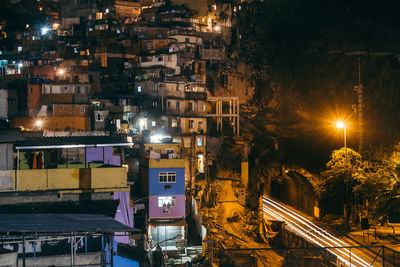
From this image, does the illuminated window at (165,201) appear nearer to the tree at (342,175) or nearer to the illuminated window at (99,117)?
the tree at (342,175)

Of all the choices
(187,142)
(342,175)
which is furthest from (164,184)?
(187,142)

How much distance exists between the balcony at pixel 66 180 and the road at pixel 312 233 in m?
9.81

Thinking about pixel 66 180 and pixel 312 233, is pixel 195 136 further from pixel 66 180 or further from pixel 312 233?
pixel 66 180

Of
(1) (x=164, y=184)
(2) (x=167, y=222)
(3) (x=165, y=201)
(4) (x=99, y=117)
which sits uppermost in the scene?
(4) (x=99, y=117)

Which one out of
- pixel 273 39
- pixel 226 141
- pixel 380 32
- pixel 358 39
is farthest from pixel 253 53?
pixel 380 32

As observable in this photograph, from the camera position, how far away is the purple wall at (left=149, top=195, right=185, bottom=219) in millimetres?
23062

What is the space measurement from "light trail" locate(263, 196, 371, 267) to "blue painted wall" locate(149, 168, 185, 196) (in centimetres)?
800

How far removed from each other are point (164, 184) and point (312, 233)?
32.1ft

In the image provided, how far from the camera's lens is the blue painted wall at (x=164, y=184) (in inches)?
914

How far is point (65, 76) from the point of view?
35.9 metres

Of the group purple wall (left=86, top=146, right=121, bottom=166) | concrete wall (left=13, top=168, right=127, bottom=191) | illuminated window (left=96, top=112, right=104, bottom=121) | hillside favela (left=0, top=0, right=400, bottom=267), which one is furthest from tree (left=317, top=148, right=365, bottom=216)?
illuminated window (left=96, top=112, right=104, bottom=121)

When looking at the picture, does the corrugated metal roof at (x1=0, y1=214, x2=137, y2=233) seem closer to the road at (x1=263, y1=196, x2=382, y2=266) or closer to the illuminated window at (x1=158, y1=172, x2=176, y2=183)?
the road at (x1=263, y1=196, x2=382, y2=266)

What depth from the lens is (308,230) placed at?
91.3 ft

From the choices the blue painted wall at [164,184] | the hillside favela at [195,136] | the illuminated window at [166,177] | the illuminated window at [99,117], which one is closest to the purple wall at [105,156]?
the hillside favela at [195,136]
